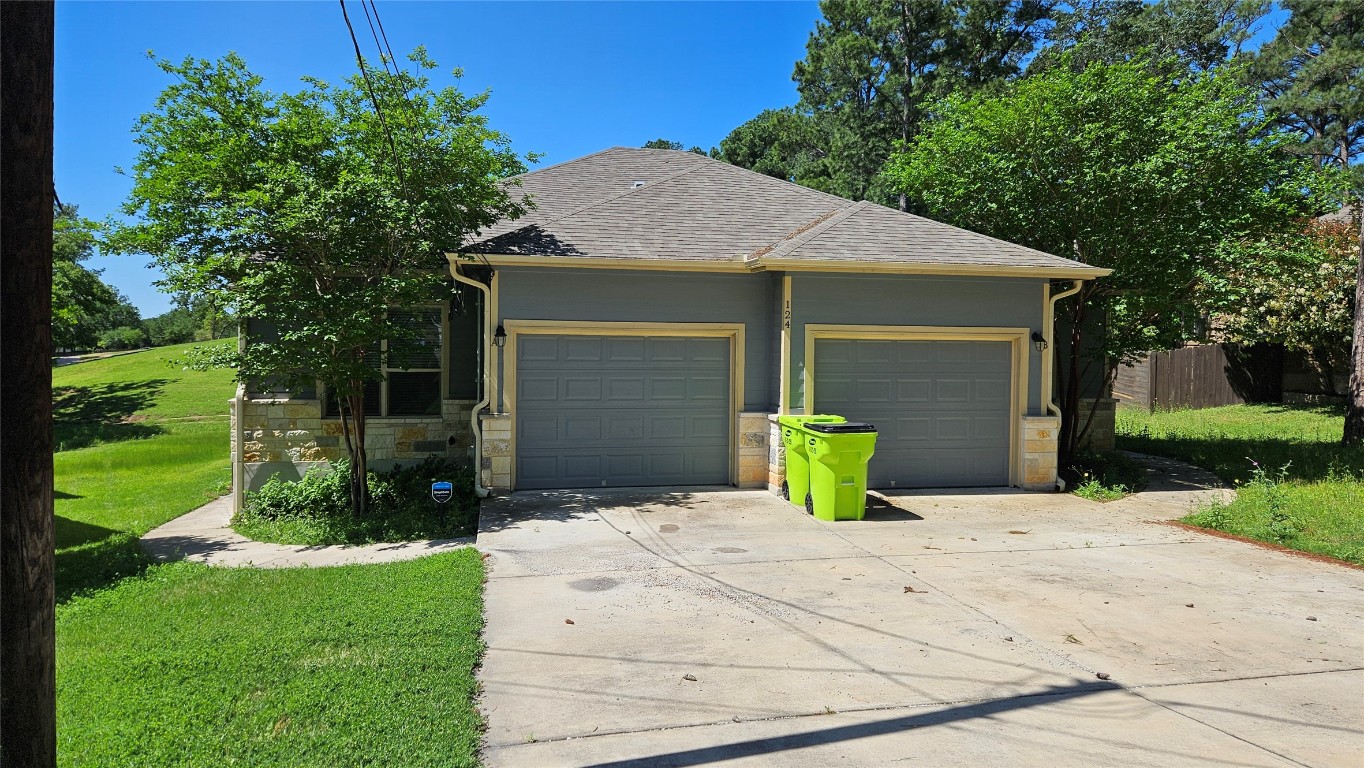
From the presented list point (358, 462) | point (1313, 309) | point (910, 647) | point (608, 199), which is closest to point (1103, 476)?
point (910, 647)

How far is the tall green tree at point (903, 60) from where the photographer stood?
92.2 ft

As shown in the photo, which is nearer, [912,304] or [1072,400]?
[912,304]

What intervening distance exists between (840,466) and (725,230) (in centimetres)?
421

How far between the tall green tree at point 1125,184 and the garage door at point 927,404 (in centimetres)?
228

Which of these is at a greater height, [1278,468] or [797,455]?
[797,455]

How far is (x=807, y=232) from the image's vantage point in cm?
1102

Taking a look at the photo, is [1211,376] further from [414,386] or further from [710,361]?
[414,386]

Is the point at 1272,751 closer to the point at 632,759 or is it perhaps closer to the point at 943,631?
the point at 943,631

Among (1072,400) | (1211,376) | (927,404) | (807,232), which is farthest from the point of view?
(1211,376)

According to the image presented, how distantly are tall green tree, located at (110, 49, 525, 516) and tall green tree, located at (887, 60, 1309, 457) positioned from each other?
26.5ft

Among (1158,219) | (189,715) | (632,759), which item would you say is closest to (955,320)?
(1158,219)

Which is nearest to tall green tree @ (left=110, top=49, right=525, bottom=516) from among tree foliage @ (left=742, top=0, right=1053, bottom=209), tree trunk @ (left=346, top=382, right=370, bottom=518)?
tree trunk @ (left=346, top=382, right=370, bottom=518)

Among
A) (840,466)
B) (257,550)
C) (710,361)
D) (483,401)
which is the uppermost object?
(710,361)

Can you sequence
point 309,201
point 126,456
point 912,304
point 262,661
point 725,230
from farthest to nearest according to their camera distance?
point 126,456 < point 725,230 < point 912,304 < point 309,201 < point 262,661
